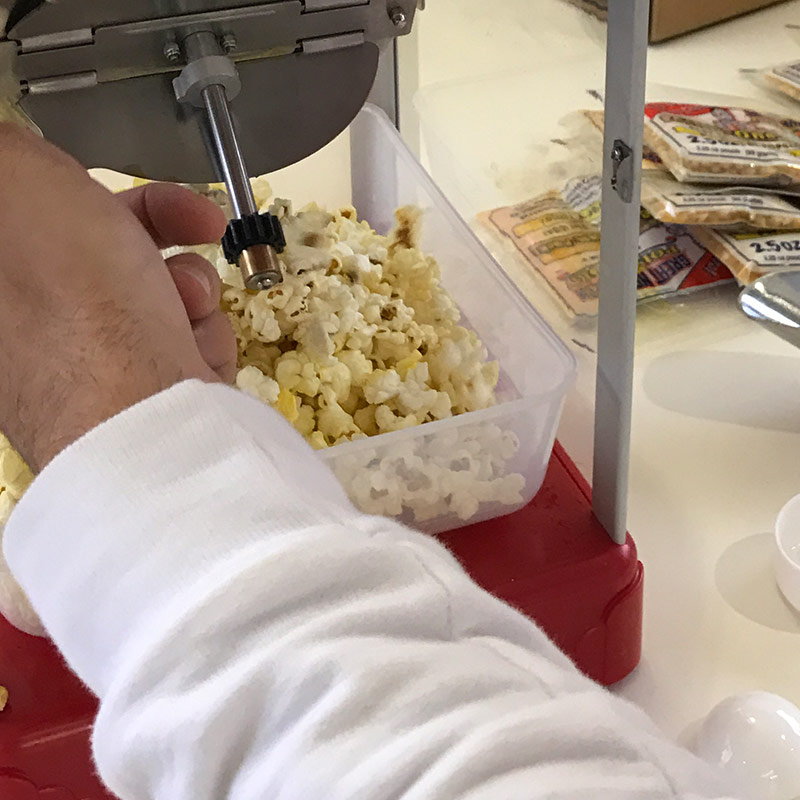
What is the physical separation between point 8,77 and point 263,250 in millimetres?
133

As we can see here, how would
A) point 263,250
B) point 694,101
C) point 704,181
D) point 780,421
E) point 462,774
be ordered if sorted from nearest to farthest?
point 462,774 → point 263,250 → point 780,421 → point 704,181 → point 694,101

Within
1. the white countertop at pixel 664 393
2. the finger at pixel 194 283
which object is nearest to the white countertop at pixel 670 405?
the white countertop at pixel 664 393

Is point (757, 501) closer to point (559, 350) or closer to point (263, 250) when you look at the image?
point (559, 350)

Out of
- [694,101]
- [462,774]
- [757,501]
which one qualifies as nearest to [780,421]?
[757,501]

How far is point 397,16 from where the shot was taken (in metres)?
0.43

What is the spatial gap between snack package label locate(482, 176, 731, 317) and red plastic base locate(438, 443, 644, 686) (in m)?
0.12

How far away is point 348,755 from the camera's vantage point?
0.77ft

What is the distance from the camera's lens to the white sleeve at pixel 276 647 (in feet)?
0.78

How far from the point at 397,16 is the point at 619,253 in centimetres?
15

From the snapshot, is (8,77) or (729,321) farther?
(729,321)

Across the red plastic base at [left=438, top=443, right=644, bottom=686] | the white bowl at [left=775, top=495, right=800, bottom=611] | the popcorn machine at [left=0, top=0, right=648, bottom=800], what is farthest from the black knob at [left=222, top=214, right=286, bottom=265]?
the white bowl at [left=775, top=495, right=800, bottom=611]

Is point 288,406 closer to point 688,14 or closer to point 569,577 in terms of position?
point 569,577

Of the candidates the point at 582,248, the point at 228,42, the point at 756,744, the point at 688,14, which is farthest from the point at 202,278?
the point at 688,14

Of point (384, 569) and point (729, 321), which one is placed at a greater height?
point (384, 569)
